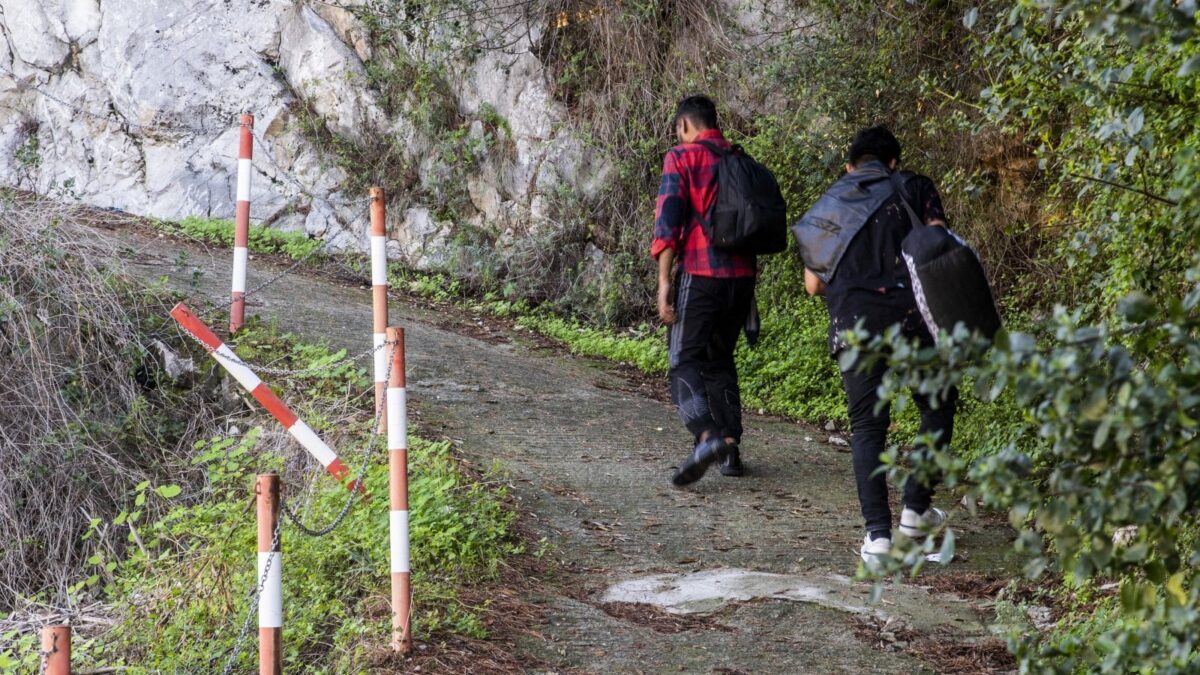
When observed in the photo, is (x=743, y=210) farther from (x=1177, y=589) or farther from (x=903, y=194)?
(x=1177, y=589)

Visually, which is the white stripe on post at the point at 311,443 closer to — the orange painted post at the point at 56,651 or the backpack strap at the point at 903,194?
the backpack strap at the point at 903,194

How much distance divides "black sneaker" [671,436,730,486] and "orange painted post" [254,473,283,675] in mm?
2846

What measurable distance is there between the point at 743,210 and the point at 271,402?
270 centimetres

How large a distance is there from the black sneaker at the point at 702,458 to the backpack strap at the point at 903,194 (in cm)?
165

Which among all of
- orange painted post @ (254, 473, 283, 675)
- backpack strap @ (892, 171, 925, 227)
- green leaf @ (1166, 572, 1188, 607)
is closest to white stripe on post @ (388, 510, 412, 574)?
orange painted post @ (254, 473, 283, 675)

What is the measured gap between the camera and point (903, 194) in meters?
5.25

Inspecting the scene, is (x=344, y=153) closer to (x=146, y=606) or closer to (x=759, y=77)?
(x=759, y=77)

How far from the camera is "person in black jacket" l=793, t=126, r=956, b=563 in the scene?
5.23 metres

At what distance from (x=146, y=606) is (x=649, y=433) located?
3.54 meters

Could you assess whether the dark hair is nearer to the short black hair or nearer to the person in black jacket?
the person in black jacket

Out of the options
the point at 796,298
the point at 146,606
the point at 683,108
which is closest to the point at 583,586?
the point at 146,606

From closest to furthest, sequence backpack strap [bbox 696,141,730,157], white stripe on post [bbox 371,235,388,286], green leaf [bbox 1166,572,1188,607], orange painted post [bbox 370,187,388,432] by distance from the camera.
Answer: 1. green leaf [bbox 1166,572,1188,607]
2. backpack strap [bbox 696,141,730,157]
3. orange painted post [bbox 370,187,388,432]
4. white stripe on post [bbox 371,235,388,286]

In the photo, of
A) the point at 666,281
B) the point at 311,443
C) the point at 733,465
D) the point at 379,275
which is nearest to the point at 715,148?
the point at 666,281

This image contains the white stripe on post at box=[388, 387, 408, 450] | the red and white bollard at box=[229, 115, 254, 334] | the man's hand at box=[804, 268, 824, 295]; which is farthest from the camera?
the red and white bollard at box=[229, 115, 254, 334]
